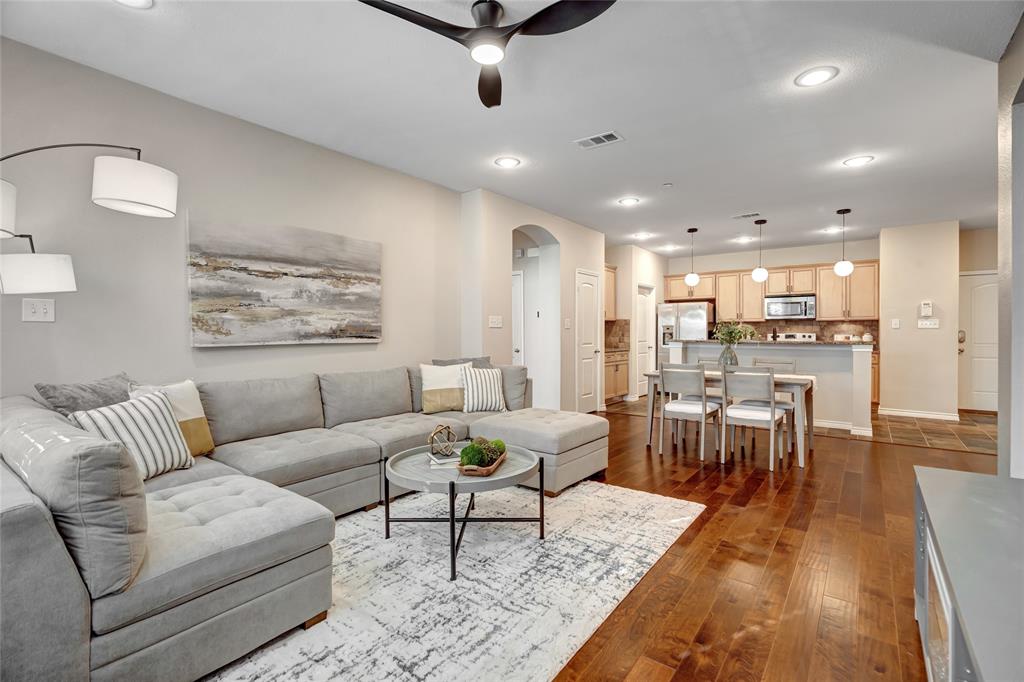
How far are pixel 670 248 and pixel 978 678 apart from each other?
8087mm

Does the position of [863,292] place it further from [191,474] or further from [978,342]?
[191,474]

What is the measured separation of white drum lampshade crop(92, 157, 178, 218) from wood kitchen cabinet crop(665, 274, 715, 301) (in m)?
7.78

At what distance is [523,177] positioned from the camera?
14.8 feet

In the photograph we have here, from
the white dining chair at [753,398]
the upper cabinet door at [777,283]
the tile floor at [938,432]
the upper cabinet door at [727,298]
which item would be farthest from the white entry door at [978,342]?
the white dining chair at [753,398]

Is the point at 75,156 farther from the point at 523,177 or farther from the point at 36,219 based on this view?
the point at 523,177

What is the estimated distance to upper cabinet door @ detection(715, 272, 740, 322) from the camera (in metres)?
8.36

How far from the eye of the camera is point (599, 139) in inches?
143

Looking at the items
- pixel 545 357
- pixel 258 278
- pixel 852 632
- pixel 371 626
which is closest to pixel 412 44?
pixel 258 278

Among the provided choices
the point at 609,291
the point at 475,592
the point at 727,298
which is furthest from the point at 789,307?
the point at 475,592

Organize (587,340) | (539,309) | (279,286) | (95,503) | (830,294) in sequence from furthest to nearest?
(830,294)
(587,340)
(539,309)
(279,286)
(95,503)

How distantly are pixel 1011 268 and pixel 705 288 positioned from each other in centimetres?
650

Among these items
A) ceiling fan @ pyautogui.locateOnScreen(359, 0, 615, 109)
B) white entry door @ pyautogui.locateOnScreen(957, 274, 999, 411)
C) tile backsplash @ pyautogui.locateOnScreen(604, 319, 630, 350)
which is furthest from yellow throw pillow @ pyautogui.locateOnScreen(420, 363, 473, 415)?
white entry door @ pyautogui.locateOnScreen(957, 274, 999, 411)

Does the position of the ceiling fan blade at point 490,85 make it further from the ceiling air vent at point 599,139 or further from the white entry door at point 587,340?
the white entry door at point 587,340

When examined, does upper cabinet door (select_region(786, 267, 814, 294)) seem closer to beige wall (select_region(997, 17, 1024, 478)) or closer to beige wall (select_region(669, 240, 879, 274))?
beige wall (select_region(669, 240, 879, 274))
